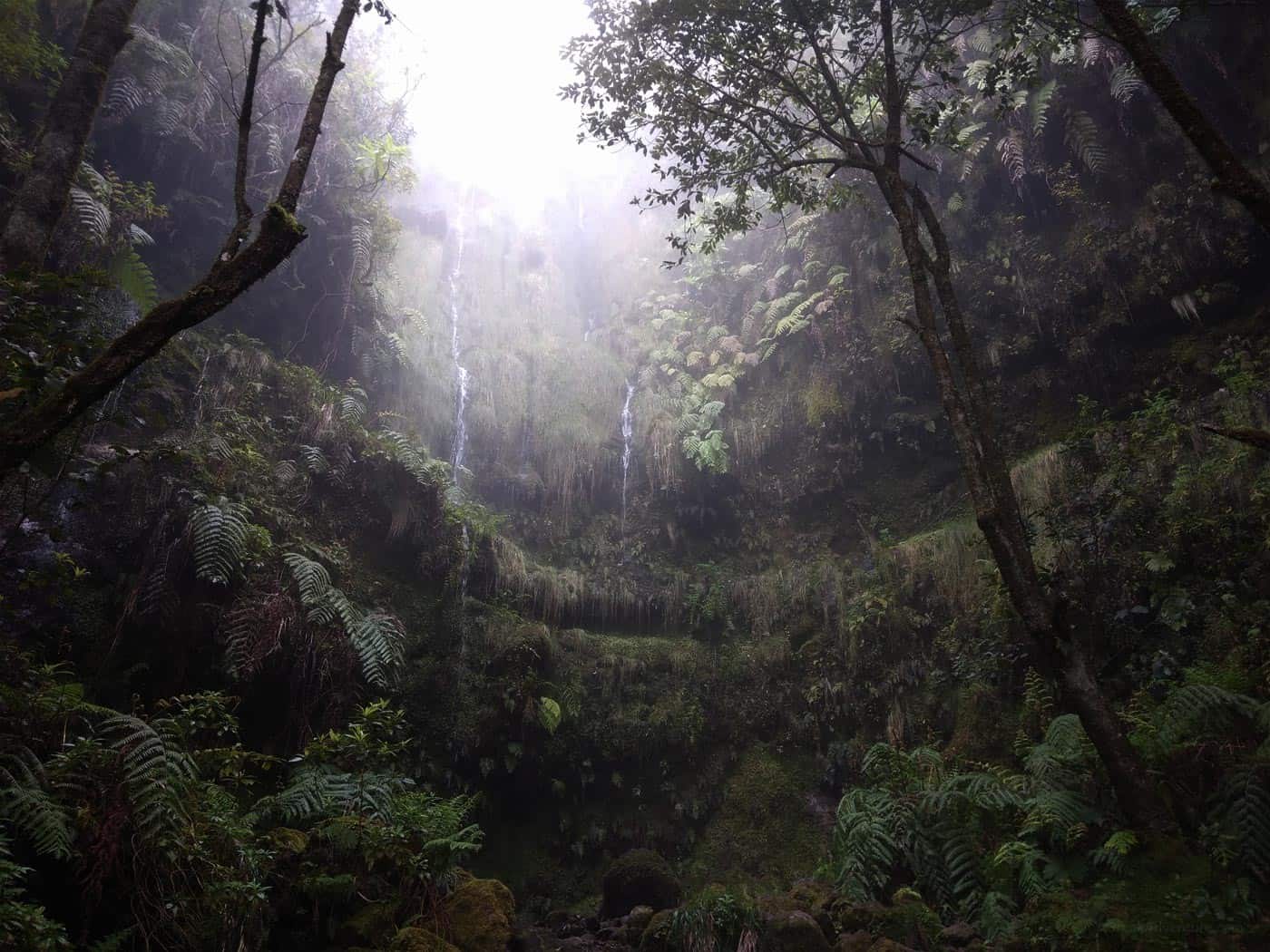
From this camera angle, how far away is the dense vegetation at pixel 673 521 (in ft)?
11.5

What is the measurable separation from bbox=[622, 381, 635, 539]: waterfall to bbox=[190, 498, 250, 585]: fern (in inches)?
251

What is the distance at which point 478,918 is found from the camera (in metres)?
4.31

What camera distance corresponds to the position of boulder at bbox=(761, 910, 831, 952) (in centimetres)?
418

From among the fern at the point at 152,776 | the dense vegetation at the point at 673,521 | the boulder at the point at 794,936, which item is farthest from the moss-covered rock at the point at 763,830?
the fern at the point at 152,776

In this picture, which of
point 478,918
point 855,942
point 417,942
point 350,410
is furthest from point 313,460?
point 855,942

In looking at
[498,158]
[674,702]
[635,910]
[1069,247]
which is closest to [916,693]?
[674,702]

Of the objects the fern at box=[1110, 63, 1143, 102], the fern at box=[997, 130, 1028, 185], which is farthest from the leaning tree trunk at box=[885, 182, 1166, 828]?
the fern at box=[1110, 63, 1143, 102]

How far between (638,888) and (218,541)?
5.01 meters

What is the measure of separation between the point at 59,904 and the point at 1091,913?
501 cm

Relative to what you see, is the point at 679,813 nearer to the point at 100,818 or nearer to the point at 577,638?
the point at 577,638

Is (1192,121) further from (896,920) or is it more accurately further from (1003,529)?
(896,920)

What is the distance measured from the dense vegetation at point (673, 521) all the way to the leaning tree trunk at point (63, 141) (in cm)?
3

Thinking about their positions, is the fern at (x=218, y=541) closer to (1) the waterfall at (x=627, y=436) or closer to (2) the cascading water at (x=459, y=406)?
(2) the cascading water at (x=459, y=406)

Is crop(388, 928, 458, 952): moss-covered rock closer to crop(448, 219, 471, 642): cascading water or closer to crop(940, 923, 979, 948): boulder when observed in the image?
crop(940, 923, 979, 948): boulder
